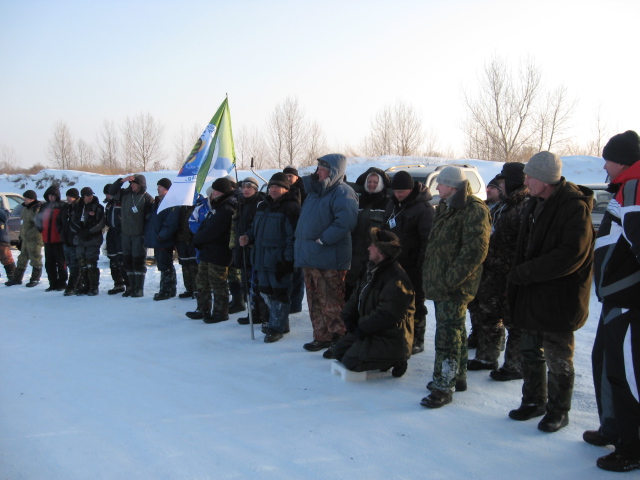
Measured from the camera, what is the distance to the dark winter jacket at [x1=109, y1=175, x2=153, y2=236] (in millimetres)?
9531

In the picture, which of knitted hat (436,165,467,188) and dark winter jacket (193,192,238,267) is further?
dark winter jacket (193,192,238,267)

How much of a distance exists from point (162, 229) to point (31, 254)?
4132mm

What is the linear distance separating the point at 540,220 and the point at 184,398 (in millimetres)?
3282

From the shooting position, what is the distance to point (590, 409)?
4.45 meters

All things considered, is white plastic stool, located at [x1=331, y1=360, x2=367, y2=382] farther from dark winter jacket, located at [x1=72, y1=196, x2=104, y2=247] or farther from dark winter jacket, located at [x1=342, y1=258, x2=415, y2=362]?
dark winter jacket, located at [x1=72, y1=196, x2=104, y2=247]

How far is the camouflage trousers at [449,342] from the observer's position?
4.50 m

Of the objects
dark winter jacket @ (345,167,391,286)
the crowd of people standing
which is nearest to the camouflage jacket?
the crowd of people standing

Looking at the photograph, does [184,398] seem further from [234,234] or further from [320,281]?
[234,234]

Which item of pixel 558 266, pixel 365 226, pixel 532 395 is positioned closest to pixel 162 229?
pixel 365 226

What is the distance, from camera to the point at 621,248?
3.42m

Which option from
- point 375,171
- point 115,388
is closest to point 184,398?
point 115,388

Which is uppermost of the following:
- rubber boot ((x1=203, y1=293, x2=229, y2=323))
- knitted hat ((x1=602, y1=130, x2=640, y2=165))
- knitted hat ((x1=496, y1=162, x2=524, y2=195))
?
knitted hat ((x1=602, y1=130, x2=640, y2=165))

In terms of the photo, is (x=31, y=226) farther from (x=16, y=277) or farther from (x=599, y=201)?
(x=599, y=201)

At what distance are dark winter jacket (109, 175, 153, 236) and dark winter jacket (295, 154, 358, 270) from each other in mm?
4501
